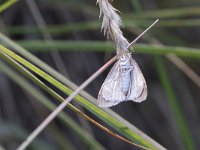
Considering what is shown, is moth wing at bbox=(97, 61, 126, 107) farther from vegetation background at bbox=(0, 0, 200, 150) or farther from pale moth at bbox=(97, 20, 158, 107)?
vegetation background at bbox=(0, 0, 200, 150)

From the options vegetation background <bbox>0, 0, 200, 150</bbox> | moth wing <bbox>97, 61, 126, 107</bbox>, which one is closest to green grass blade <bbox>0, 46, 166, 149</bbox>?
moth wing <bbox>97, 61, 126, 107</bbox>

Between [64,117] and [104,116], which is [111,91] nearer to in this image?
[104,116]

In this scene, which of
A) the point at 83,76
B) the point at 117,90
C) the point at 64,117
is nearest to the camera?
the point at 117,90

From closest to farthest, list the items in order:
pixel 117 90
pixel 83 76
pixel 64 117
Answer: pixel 117 90 < pixel 64 117 < pixel 83 76

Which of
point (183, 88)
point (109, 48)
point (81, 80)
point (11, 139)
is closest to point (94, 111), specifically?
point (109, 48)

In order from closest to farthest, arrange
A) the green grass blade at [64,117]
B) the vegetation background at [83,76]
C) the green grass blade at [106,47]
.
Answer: the green grass blade at [106,47], the green grass blade at [64,117], the vegetation background at [83,76]

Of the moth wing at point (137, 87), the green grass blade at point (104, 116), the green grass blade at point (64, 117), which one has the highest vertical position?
the green grass blade at point (64, 117)

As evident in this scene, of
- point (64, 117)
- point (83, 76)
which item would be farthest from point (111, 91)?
point (83, 76)

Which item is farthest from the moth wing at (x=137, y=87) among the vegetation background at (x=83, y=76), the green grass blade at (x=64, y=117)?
the vegetation background at (x=83, y=76)

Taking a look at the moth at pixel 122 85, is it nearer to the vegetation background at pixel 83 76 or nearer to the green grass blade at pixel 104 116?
the green grass blade at pixel 104 116
